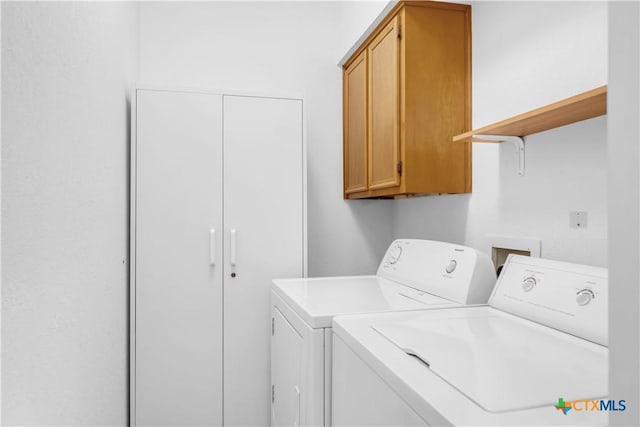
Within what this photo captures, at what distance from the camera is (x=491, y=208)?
1760mm

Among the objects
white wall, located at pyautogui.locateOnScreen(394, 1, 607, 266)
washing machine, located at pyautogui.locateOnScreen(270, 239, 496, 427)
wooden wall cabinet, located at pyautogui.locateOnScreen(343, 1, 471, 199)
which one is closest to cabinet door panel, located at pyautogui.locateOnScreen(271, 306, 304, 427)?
washing machine, located at pyautogui.locateOnScreen(270, 239, 496, 427)

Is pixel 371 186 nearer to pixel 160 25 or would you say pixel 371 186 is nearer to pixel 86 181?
pixel 86 181

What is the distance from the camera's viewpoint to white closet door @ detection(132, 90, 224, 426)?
1.92 meters

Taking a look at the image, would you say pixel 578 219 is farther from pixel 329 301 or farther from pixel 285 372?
pixel 285 372

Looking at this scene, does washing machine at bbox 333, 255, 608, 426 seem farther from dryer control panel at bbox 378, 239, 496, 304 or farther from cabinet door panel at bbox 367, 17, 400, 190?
cabinet door panel at bbox 367, 17, 400, 190

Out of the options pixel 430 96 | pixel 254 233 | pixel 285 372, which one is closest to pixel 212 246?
pixel 254 233

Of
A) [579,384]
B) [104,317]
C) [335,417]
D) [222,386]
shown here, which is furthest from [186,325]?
[579,384]

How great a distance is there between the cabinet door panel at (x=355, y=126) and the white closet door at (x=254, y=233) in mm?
486

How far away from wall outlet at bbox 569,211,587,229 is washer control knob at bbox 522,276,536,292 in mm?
254

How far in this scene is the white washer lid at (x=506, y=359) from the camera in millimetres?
710

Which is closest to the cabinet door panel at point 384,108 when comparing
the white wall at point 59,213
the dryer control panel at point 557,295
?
the dryer control panel at point 557,295

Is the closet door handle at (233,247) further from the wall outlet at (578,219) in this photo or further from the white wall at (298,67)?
the wall outlet at (578,219)

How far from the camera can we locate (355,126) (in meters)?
2.52

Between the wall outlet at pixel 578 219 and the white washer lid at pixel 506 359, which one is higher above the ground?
the wall outlet at pixel 578 219
